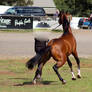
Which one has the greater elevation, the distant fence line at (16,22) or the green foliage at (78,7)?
the distant fence line at (16,22)

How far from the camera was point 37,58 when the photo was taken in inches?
437

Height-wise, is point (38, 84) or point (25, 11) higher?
point (38, 84)

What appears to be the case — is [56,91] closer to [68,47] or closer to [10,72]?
A: [68,47]

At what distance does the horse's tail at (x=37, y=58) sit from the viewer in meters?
11.0

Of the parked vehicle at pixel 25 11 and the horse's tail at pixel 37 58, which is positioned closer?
the horse's tail at pixel 37 58

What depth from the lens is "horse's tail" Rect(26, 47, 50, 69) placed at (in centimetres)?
1102

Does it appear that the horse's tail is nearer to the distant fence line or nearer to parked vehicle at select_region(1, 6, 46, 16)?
the distant fence line

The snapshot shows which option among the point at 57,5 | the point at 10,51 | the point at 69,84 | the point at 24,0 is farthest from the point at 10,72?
the point at 57,5

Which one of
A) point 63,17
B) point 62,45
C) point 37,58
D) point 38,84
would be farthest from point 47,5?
point 37,58

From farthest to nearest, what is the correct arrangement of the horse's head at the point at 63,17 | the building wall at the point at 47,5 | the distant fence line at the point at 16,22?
the building wall at the point at 47,5
the distant fence line at the point at 16,22
the horse's head at the point at 63,17

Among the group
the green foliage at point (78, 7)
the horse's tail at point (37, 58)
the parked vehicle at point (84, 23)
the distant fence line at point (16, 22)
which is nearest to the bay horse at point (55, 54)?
the horse's tail at point (37, 58)

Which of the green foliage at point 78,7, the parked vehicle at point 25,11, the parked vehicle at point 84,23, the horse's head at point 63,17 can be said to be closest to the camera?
the horse's head at point 63,17

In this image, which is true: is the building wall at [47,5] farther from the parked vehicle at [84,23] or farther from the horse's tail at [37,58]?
the horse's tail at [37,58]

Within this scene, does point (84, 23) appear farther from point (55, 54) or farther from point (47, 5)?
point (55, 54)
